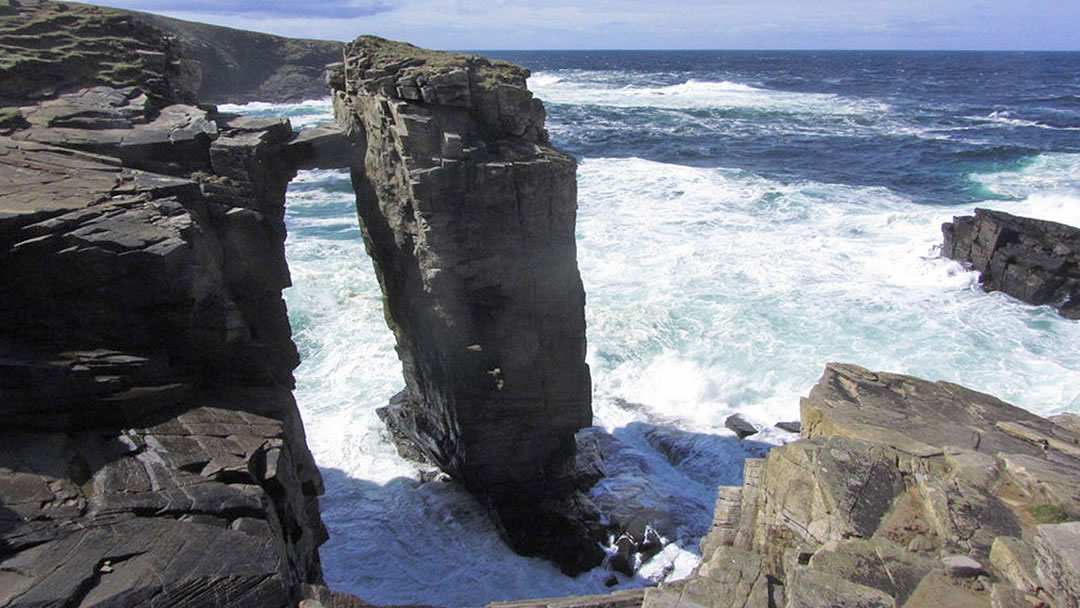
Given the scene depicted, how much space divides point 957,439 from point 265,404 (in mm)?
10717

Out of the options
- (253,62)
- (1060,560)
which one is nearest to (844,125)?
(1060,560)

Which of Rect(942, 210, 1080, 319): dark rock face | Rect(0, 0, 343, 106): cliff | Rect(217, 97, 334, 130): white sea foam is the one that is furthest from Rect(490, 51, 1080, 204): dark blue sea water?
Rect(0, 0, 343, 106): cliff

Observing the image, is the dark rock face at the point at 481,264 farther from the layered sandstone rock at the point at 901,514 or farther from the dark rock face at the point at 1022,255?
the dark rock face at the point at 1022,255

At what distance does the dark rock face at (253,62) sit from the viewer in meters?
89.8

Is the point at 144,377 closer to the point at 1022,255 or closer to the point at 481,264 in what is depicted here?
the point at 481,264

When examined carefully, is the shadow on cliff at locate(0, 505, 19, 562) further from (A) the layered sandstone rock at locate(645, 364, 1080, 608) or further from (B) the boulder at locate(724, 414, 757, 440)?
(B) the boulder at locate(724, 414, 757, 440)

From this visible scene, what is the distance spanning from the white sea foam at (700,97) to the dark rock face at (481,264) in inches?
2657

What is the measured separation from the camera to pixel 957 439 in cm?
1020

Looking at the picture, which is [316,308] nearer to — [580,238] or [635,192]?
[580,238]

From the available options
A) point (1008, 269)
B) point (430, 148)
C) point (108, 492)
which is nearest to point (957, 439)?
point (430, 148)

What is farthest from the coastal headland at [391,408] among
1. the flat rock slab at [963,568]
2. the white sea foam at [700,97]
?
the white sea foam at [700,97]

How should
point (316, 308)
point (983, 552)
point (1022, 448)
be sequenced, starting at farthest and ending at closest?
point (316, 308)
point (1022, 448)
point (983, 552)

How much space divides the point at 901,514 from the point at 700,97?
87.2 metres

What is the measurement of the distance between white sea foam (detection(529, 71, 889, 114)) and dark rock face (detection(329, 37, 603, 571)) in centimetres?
6749
